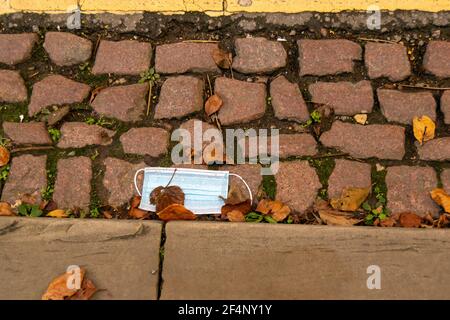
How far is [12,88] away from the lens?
262 cm

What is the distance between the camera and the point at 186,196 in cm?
240

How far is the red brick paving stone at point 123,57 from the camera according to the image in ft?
8.74

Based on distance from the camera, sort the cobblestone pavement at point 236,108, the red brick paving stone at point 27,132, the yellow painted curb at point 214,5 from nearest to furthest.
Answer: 1. the cobblestone pavement at point 236,108
2. the red brick paving stone at point 27,132
3. the yellow painted curb at point 214,5

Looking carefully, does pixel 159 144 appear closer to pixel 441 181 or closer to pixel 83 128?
pixel 83 128

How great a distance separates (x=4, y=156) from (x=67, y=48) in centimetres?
69

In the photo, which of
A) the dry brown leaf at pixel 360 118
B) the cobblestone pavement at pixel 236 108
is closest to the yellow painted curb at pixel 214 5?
the cobblestone pavement at pixel 236 108

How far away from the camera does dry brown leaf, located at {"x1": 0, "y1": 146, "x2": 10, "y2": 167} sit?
2.46 metres

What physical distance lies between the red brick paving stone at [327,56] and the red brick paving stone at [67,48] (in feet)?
3.89

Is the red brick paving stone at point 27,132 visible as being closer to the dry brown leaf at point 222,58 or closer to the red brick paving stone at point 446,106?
the dry brown leaf at point 222,58

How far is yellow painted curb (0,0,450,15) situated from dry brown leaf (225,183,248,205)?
3.47 ft

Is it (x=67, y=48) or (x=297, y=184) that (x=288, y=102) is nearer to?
(x=297, y=184)

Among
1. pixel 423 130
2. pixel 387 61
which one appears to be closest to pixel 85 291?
pixel 423 130

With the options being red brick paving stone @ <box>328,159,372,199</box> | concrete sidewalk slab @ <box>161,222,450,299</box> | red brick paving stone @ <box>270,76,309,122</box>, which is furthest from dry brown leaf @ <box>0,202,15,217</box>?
red brick paving stone @ <box>328,159,372,199</box>
